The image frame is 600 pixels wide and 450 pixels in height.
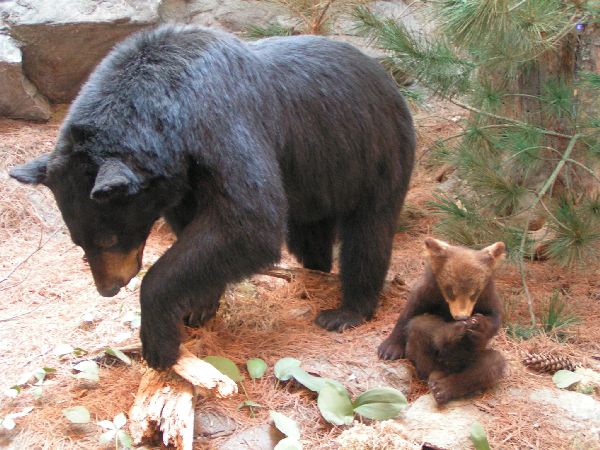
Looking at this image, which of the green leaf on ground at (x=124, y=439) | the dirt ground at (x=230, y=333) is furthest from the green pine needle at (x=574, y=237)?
the green leaf on ground at (x=124, y=439)

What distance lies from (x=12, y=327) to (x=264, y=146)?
2.23 m

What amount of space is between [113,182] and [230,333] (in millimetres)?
1475

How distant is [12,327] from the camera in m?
4.62

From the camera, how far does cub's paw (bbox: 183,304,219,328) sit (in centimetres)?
412

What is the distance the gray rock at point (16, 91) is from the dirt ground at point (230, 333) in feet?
4.10

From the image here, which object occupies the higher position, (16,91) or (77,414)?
(16,91)

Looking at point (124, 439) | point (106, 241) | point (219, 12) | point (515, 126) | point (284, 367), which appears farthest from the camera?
point (219, 12)

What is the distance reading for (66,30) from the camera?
7.49m

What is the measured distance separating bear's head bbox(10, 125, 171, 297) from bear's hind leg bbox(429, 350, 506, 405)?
1664mm

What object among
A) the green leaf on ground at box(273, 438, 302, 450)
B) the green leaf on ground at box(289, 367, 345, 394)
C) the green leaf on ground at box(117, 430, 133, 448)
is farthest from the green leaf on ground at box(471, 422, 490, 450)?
the green leaf on ground at box(117, 430, 133, 448)

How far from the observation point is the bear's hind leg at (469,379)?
3405 millimetres

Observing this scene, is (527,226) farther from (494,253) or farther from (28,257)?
(28,257)

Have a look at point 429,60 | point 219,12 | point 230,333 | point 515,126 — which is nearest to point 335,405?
point 230,333

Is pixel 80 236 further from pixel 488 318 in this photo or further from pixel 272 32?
pixel 272 32
